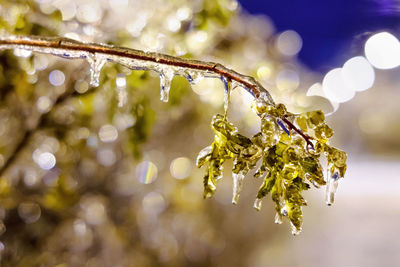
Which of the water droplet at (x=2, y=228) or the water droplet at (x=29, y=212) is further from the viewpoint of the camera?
the water droplet at (x=29, y=212)

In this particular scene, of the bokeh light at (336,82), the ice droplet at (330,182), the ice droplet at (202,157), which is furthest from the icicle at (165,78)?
the bokeh light at (336,82)

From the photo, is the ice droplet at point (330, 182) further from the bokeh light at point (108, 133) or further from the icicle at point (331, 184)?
the bokeh light at point (108, 133)

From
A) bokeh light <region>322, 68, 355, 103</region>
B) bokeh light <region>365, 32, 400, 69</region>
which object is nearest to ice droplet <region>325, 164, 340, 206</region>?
bokeh light <region>365, 32, 400, 69</region>

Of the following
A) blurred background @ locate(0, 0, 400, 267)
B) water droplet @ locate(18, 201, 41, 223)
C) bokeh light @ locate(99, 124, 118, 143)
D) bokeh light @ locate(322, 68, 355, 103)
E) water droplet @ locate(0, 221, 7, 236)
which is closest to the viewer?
blurred background @ locate(0, 0, 400, 267)

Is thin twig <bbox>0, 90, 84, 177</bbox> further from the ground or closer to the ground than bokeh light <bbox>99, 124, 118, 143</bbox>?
closer to the ground

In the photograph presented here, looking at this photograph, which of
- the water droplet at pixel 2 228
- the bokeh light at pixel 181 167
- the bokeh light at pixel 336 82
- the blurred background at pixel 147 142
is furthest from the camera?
the bokeh light at pixel 336 82

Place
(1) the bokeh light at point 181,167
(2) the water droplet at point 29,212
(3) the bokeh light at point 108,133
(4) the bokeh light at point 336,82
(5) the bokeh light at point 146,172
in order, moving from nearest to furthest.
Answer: (2) the water droplet at point 29,212
(3) the bokeh light at point 108,133
(5) the bokeh light at point 146,172
(1) the bokeh light at point 181,167
(4) the bokeh light at point 336,82

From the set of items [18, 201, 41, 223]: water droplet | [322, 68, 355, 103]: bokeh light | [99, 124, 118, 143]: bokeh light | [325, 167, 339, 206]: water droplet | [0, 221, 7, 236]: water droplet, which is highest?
[322, 68, 355, 103]: bokeh light

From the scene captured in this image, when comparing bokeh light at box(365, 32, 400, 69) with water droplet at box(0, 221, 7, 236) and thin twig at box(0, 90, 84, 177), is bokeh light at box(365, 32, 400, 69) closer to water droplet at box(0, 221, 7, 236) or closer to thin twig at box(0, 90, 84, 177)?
thin twig at box(0, 90, 84, 177)
